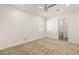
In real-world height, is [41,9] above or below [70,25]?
above

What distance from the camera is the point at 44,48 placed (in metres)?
1.30

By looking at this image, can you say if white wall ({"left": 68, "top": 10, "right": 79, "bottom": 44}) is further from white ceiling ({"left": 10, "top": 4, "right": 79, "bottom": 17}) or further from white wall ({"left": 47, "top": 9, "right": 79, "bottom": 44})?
white ceiling ({"left": 10, "top": 4, "right": 79, "bottom": 17})

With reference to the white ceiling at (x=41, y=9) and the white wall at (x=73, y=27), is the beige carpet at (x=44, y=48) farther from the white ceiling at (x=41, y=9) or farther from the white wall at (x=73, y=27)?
the white ceiling at (x=41, y=9)

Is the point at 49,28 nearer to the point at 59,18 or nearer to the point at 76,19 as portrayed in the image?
the point at 59,18

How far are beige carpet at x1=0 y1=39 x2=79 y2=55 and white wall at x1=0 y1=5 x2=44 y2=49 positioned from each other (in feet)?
0.28

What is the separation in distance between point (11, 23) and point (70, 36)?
1.05 m

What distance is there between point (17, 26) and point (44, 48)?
59cm

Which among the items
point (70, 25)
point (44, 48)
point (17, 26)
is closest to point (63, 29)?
point (70, 25)

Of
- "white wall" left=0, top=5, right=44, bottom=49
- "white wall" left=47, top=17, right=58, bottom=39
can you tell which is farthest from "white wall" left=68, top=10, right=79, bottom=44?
"white wall" left=0, top=5, right=44, bottom=49

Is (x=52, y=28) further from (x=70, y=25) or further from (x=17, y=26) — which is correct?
(x=17, y=26)

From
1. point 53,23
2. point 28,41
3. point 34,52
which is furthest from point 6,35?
point 53,23

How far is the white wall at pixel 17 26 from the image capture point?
1173 millimetres

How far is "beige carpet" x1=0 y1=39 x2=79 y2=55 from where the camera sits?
121cm
